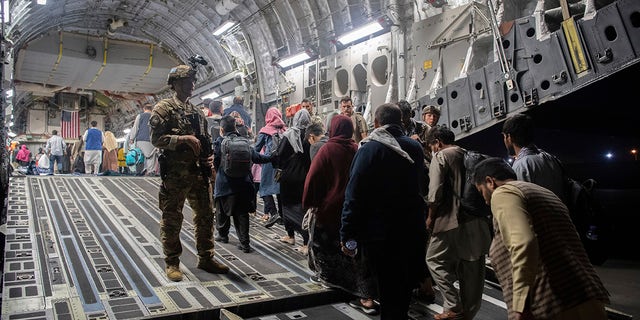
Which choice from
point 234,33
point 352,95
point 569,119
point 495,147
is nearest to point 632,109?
point 569,119

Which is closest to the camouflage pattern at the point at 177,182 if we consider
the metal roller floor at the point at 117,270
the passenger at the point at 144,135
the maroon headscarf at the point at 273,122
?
the metal roller floor at the point at 117,270

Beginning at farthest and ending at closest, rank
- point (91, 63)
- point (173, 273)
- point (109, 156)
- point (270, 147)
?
point (91, 63), point (109, 156), point (270, 147), point (173, 273)

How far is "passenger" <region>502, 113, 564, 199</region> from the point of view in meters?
3.26

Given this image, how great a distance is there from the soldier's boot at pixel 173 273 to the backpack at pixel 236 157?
1.40 m

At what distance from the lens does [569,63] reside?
557 centimetres

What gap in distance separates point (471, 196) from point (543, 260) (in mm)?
1349

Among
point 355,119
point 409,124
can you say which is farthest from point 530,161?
point 355,119

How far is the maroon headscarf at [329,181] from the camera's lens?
3.45m

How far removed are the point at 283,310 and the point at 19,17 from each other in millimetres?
12401

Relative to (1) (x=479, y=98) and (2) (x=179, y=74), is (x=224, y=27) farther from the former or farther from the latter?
(2) (x=179, y=74)

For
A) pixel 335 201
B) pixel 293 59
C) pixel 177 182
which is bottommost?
pixel 335 201

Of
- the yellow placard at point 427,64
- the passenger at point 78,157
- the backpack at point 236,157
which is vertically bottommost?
the backpack at point 236,157

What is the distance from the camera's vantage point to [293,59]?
13602 millimetres

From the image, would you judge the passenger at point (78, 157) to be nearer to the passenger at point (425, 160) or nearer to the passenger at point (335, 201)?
the passenger at point (425, 160)
